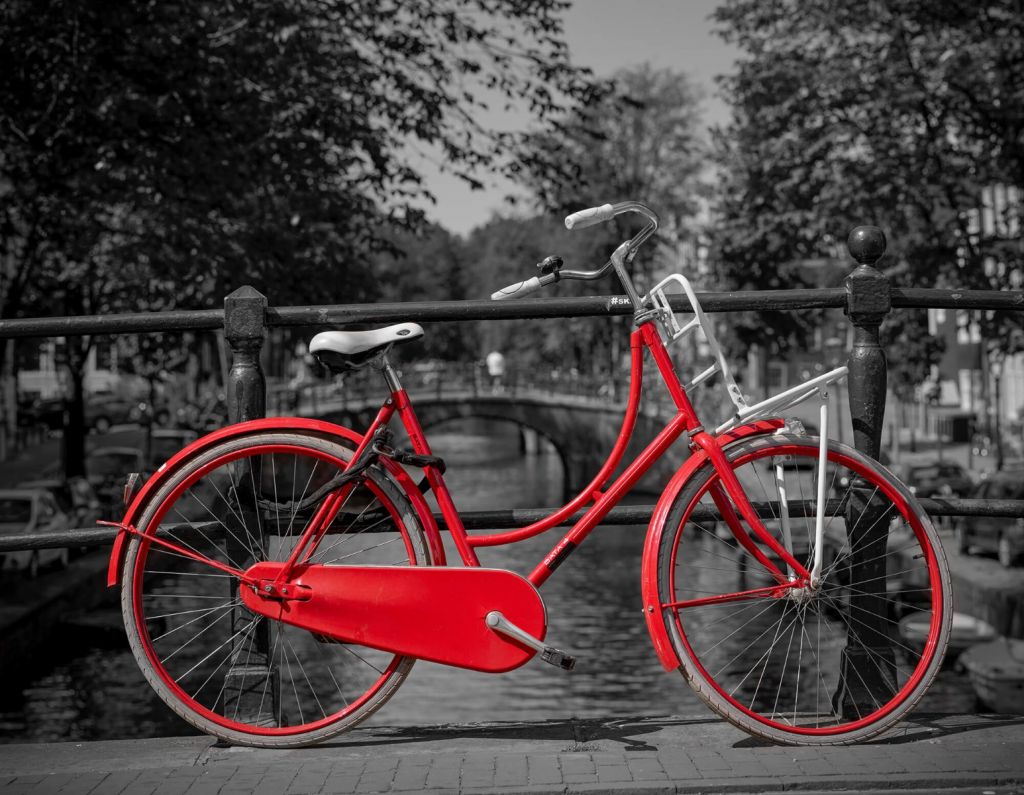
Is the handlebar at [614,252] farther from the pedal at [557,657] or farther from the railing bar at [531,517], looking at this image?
the pedal at [557,657]

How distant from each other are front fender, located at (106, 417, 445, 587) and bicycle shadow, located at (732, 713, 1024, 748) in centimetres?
90

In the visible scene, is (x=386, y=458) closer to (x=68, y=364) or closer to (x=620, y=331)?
(x=68, y=364)

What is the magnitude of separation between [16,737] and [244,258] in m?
4.76

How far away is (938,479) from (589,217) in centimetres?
3135

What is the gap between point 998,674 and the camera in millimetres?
16344

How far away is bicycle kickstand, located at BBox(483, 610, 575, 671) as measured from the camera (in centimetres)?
333

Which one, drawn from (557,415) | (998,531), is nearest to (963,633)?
(998,531)

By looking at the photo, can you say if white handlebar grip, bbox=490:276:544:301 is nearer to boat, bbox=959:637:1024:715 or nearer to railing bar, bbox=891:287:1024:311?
railing bar, bbox=891:287:1024:311

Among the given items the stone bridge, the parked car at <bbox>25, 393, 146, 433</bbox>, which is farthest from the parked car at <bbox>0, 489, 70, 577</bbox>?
the parked car at <bbox>25, 393, 146, 433</bbox>

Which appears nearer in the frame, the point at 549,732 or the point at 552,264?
the point at 552,264

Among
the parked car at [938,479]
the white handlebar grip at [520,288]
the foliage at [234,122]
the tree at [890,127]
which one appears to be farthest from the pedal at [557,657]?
the parked car at [938,479]

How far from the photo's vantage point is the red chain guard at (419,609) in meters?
3.38

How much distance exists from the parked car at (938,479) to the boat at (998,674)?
14.8 meters

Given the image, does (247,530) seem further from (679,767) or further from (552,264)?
(679,767)
